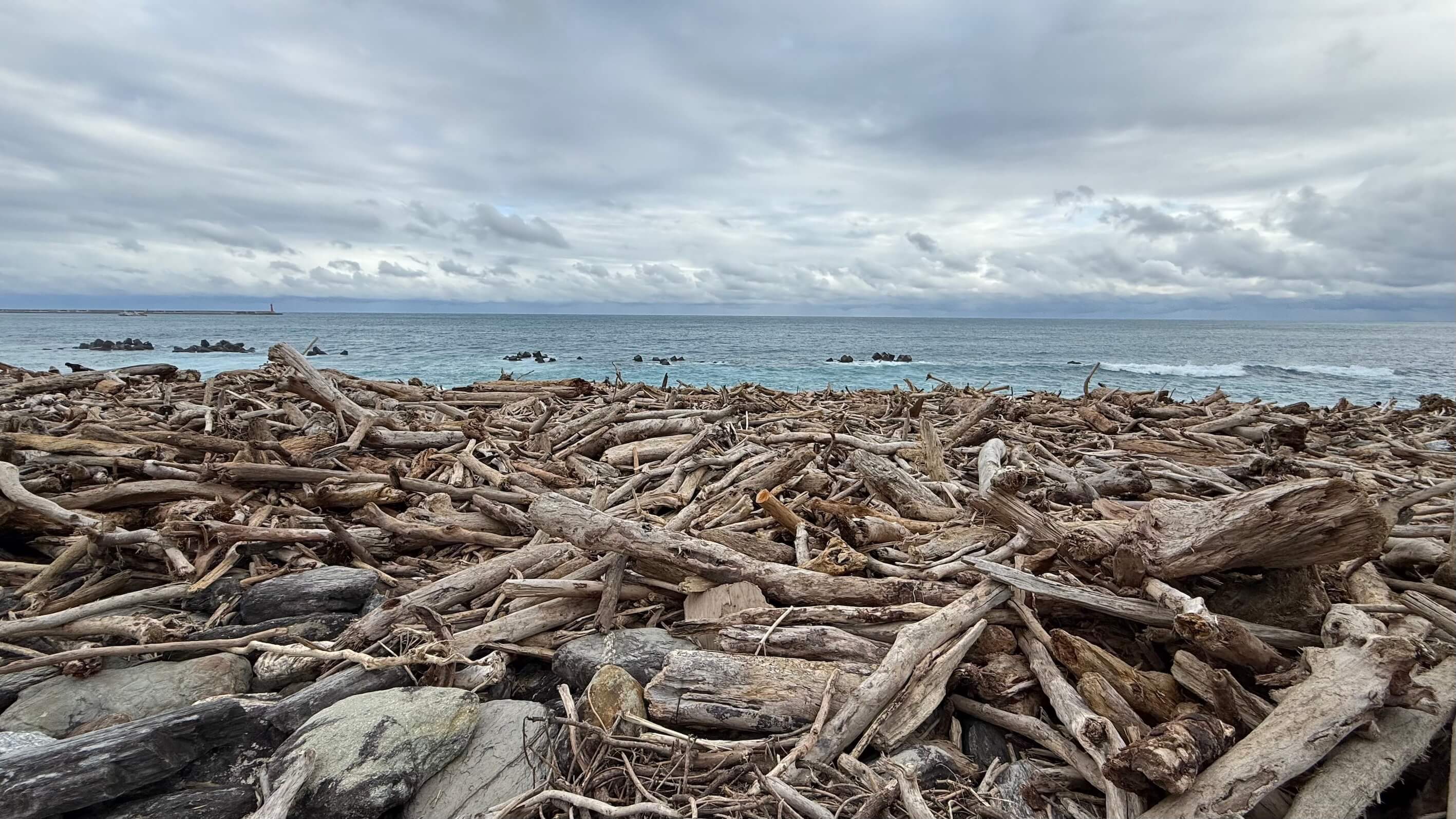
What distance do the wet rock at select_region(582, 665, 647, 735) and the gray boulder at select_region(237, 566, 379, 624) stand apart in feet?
6.19

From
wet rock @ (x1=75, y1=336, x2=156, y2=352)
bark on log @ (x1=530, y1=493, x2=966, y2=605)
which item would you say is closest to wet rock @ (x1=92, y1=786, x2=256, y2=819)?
bark on log @ (x1=530, y1=493, x2=966, y2=605)

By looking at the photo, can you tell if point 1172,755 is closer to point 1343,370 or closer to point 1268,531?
point 1268,531

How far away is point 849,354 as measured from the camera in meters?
66.9

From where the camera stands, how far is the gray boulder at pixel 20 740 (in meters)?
2.73

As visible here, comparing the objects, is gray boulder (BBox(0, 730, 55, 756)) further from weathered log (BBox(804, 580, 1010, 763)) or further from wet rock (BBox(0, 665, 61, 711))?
weathered log (BBox(804, 580, 1010, 763))

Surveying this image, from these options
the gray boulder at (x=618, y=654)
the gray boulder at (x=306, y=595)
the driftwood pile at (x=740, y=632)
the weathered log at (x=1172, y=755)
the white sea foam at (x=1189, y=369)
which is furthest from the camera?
the white sea foam at (x=1189, y=369)

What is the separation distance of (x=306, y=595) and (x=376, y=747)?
1.62 m

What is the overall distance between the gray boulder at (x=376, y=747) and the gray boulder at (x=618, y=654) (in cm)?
45

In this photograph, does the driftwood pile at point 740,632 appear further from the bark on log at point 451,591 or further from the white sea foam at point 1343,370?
the white sea foam at point 1343,370

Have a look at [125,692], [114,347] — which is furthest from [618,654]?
[114,347]

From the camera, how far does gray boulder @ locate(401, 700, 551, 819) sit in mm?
2709

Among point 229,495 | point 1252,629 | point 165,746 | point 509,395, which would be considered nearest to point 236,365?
point 509,395

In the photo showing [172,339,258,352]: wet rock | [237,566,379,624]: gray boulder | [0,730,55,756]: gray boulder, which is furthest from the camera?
[172,339,258,352]: wet rock

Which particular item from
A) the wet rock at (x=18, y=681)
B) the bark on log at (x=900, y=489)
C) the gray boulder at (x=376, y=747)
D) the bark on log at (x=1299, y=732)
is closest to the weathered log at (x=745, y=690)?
the gray boulder at (x=376, y=747)
